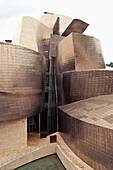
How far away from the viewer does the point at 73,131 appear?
956 cm

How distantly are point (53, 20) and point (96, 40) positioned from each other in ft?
24.2

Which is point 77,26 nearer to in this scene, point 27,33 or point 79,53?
point 79,53

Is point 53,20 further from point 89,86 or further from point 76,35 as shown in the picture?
point 89,86

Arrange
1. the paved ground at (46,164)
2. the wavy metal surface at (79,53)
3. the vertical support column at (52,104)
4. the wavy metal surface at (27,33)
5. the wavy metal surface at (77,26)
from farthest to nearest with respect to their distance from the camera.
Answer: the wavy metal surface at (77,26)
the wavy metal surface at (27,33)
the vertical support column at (52,104)
the wavy metal surface at (79,53)
the paved ground at (46,164)

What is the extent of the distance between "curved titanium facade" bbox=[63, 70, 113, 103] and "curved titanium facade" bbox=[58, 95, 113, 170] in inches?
23.8

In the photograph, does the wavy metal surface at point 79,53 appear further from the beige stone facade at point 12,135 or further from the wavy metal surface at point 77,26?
the beige stone facade at point 12,135

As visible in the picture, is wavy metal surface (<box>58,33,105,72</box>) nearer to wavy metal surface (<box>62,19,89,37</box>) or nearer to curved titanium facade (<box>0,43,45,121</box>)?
curved titanium facade (<box>0,43,45,121</box>)

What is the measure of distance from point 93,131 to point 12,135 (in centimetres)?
644

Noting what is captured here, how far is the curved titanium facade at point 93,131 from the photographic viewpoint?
7.03 m

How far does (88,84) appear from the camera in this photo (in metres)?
11.0

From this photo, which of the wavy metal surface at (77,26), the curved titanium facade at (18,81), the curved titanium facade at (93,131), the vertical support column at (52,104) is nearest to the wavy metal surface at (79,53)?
the vertical support column at (52,104)

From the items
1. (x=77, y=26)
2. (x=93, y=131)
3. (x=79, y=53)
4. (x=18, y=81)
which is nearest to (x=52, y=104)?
(x=18, y=81)

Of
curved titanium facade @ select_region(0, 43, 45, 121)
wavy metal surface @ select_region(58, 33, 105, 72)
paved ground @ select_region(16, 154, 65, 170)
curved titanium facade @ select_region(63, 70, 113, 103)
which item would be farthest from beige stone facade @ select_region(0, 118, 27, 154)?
wavy metal surface @ select_region(58, 33, 105, 72)

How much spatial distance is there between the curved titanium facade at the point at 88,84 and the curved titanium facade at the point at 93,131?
0.61 m
